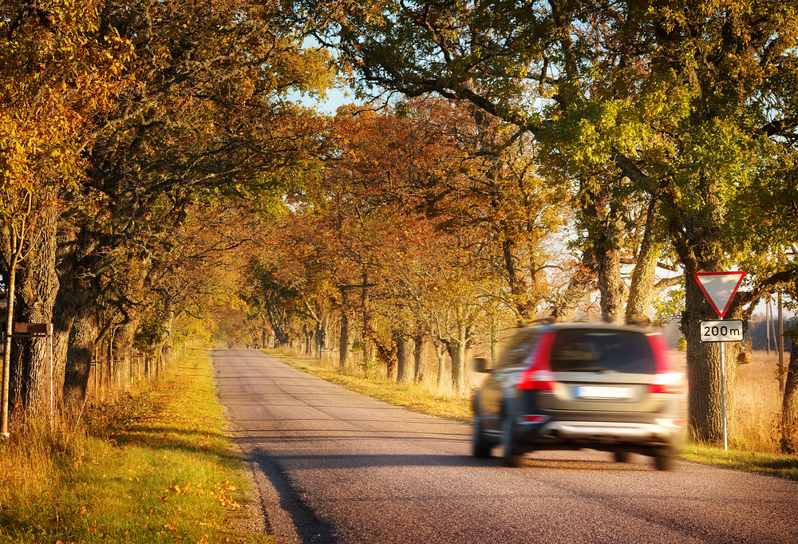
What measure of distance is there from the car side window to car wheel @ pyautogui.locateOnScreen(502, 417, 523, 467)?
29.5 inches

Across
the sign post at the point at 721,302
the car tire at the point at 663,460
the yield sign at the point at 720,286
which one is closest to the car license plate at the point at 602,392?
the car tire at the point at 663,460

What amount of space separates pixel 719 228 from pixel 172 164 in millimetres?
11227

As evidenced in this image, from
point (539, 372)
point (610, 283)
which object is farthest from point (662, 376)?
point (610, 283)

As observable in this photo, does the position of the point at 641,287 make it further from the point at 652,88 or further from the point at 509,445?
the point at 509,445

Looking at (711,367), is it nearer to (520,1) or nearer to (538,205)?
(520,1)

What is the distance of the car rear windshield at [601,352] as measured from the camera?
10.5 meters

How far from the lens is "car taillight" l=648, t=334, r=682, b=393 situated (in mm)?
10484

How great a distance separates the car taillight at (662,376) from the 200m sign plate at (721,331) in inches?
161

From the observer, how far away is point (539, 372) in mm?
10555

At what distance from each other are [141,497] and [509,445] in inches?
174

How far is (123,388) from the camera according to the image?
29281mm

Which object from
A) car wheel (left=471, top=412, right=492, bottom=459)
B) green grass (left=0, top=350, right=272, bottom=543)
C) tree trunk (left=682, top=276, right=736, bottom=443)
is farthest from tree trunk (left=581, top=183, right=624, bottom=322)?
green grass (left=0, top=350, right=272, bottom=543)

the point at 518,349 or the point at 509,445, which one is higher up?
the point at 518,349

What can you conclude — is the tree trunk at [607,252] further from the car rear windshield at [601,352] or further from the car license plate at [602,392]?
the car license plate at [602,392]
